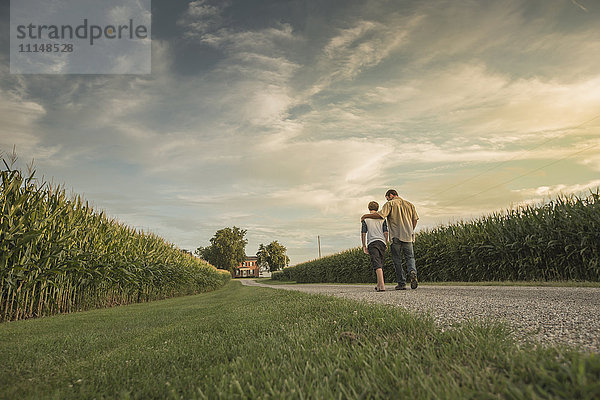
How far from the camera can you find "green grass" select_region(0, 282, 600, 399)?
1.68m

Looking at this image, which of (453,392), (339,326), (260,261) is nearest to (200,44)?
(339,326)

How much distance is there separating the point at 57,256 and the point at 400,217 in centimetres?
776

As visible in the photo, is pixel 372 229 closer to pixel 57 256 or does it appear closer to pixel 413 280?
pixel 413 280

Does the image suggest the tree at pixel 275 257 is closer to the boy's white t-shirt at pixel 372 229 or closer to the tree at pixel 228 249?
the tree at pixel 228 249

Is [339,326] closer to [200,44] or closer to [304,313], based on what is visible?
[304,313]

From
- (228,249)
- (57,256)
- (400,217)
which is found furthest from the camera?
(228,249)

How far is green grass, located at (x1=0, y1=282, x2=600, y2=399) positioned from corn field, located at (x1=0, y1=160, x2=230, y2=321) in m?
3.59

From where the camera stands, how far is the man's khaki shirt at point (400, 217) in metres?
8.27

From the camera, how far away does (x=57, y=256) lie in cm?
745

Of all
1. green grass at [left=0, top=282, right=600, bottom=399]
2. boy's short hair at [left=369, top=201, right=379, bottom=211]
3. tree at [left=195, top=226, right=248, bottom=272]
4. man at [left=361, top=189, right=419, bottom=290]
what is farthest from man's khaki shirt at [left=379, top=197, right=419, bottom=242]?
tree at [left=195, top=226, right=248, bottom=272]

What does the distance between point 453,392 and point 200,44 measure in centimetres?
1515

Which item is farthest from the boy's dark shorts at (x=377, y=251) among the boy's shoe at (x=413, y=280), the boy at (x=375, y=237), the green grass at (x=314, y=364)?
the green grass at (x=314, y=364)

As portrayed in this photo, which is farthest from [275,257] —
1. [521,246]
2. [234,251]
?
[521,246]

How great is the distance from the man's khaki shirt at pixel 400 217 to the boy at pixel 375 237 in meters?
0.19
